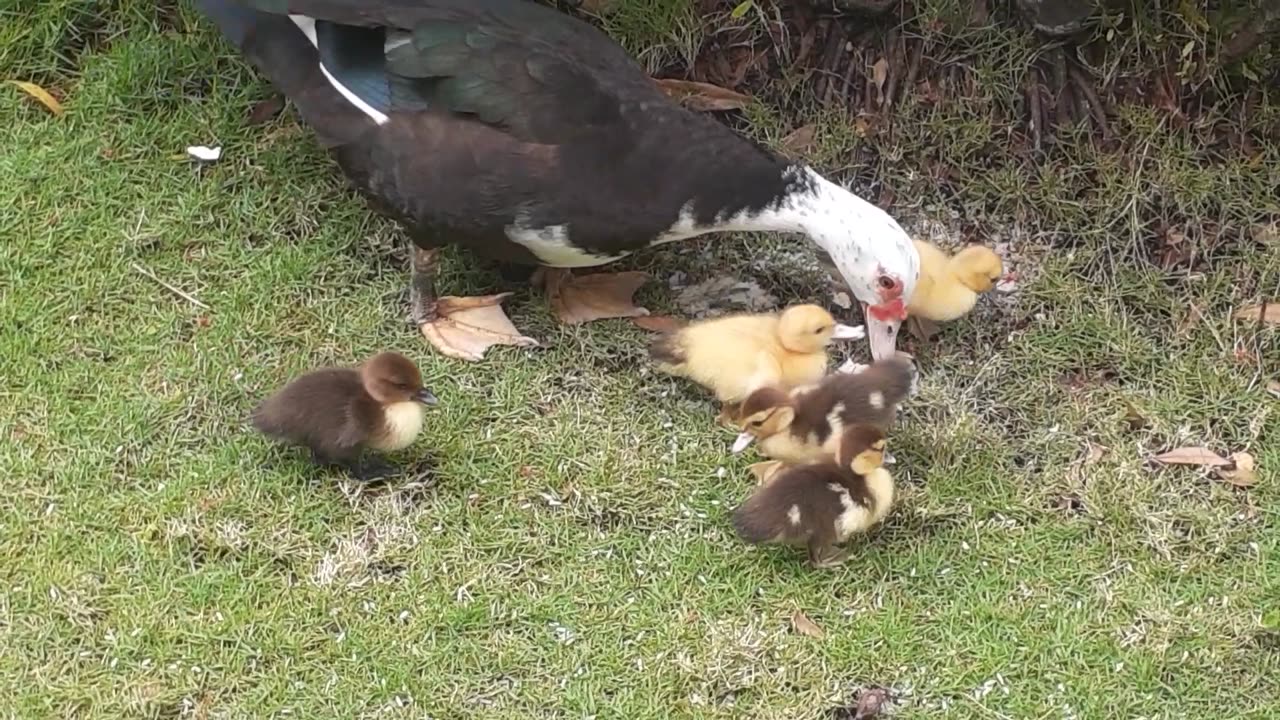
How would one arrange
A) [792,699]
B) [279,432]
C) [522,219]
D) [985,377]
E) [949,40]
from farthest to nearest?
1. [949,40]
2. [985,377]
3. [522,219]
4. [279,432]
5. [792,699]

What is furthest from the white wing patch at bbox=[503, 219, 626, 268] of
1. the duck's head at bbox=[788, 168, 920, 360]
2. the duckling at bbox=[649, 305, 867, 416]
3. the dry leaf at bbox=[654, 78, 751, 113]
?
the dry leaf at bbox=[654, 78, 751, 113]

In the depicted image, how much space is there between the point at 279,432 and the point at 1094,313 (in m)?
2.18

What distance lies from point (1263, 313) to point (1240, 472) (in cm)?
59

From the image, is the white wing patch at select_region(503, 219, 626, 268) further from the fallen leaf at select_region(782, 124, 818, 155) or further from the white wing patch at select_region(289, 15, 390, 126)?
the fallen leaf at select_region(782, 124, 818, 155)

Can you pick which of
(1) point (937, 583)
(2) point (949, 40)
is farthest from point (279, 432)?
(2) point (949, 40)

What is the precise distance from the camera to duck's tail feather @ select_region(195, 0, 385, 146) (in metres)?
3.57

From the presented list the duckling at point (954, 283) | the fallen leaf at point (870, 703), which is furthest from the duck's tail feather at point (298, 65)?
the fallen leaf at point (870, 703)

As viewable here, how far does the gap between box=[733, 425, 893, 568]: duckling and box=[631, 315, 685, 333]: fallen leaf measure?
0.81 m

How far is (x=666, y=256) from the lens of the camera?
415 cm

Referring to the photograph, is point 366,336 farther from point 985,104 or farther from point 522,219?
point 985,104

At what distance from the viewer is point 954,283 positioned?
3727 mm

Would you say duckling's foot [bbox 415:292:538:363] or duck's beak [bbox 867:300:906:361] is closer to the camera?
duck's beak [bbox 867:300:906:361]

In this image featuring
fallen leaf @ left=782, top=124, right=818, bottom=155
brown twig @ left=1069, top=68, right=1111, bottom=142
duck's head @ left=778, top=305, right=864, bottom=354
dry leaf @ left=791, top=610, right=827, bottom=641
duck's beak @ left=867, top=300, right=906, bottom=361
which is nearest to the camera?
dry leaf @ left=791, top=610, right=827, bottom=641

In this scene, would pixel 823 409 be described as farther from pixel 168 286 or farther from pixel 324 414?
pixel 168 286
